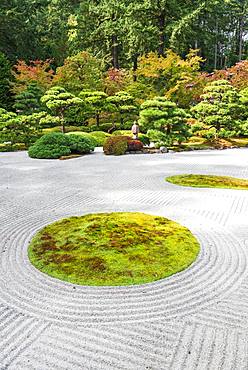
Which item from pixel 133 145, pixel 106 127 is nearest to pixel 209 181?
pixel 133 145

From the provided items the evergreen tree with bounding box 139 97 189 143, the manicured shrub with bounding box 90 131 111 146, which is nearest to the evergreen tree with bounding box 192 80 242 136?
the evergreen tree with bounding box 139 97 189 143

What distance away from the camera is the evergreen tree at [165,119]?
1387cm

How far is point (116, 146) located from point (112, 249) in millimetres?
9459

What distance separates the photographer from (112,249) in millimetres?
3902

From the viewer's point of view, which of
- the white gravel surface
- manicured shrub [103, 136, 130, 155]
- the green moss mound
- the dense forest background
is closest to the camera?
the white gravel surface

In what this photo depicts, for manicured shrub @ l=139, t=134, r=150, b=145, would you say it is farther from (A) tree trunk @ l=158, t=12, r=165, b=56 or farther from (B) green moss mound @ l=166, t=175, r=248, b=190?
(A) tree trunk @ l=158, t=12, r=165, b=56

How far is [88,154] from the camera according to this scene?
528 inches

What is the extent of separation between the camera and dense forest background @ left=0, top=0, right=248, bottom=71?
21578 millimetres

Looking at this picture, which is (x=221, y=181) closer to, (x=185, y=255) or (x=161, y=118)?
→ (x=185, y=255)

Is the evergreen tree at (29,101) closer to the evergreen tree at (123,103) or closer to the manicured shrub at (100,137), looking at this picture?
the manicured shrub at (100,137)

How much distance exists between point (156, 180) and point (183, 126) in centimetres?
689

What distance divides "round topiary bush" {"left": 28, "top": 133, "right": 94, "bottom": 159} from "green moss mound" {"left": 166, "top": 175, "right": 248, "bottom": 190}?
556 centimetres

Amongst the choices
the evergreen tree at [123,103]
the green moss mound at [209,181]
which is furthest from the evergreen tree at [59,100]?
the green moss mound at [209,181]

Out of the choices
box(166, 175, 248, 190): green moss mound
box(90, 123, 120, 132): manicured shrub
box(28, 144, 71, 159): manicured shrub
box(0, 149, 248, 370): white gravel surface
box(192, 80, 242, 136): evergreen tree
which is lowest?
box(0, 149, 248, 370): white gravel surface
